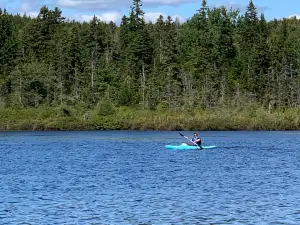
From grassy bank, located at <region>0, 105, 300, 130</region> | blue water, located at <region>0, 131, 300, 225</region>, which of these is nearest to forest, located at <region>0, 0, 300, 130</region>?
grassy bank, located at <region>0, 105, 300, 130</region>

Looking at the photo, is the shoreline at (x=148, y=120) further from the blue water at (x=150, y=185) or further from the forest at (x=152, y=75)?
the blue water at (x=150, y=185)

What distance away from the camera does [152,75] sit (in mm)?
121062

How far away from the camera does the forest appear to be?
104000mm

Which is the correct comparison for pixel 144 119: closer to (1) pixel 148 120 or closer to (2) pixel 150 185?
(1) pixel 148 120

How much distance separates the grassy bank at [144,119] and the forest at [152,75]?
0.14 metres

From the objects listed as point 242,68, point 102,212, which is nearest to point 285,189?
point 102,212

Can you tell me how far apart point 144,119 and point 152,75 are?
64.5 ft

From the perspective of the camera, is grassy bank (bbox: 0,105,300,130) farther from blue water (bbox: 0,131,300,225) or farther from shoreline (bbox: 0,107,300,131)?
blue water (bbox: 0,131,300,225)

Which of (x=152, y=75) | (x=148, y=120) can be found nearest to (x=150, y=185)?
(x=148, y=120)

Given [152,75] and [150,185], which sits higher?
[152,75]

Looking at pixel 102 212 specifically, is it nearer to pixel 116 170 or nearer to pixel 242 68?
pixel 116 170

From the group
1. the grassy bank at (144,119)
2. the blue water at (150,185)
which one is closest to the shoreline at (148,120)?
the grassy bank at (144,119)

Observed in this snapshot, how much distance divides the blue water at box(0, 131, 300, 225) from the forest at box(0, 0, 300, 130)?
1371 inches

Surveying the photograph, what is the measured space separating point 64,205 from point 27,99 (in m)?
83.3
